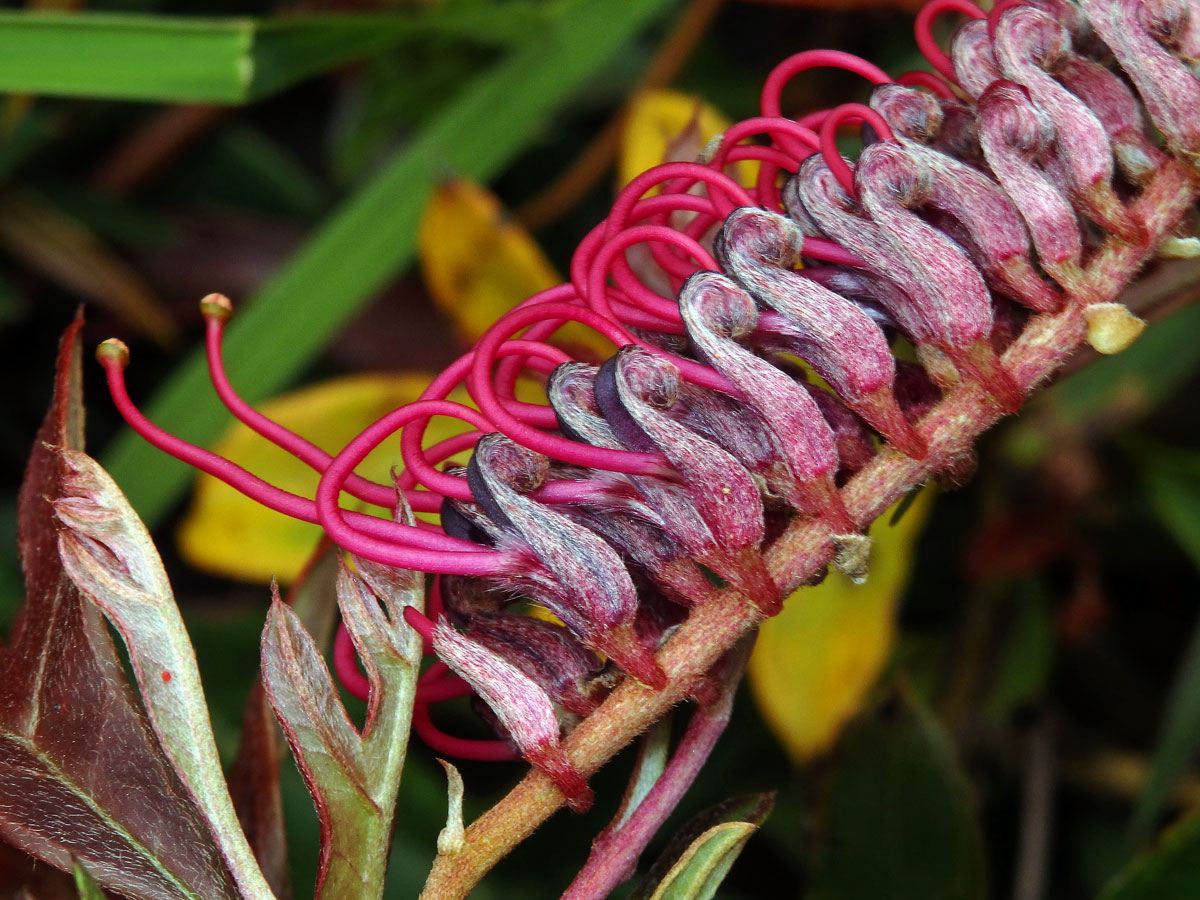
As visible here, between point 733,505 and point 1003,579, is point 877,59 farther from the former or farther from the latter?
point 733,505

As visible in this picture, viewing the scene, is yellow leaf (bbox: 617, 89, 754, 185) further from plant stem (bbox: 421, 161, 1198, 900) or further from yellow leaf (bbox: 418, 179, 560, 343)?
plant stem (bbox: 421, 161, 1198, 900)

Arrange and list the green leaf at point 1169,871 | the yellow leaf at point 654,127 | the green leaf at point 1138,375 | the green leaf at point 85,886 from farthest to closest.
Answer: the green leaf at point 1138,375 → the yellow leaf at point 654,127 → the green leaf at point 1169,871 → the green leaf at point 85,886

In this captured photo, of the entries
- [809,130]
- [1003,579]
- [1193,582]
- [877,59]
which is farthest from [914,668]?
[809,130]

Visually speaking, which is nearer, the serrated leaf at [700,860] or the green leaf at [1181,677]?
the serrated leaf at [700,860]

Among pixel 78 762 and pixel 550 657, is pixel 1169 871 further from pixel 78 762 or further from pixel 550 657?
pixel 78 762

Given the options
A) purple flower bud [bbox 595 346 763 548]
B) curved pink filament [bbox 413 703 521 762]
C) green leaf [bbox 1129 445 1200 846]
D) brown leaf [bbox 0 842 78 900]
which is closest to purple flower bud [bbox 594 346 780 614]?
purple flower bud [bbox 595 346 763 548]

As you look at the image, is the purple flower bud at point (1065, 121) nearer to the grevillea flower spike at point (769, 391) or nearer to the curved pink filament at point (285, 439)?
the grevillea flower spike at point (769, 391)

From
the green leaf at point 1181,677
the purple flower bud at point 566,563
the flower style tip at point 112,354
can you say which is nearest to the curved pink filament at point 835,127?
the purple flower bud at point 566,563
